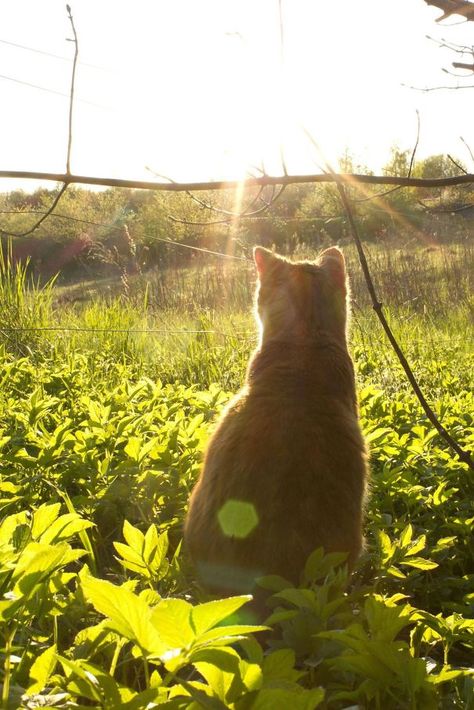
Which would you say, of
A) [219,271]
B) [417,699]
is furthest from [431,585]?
[219,271]

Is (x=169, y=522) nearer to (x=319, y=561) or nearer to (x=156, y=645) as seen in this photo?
(x=319, y=561)

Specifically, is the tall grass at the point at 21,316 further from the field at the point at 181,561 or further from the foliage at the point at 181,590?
the foliage at the point at 181,590

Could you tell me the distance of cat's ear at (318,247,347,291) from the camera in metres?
3.01

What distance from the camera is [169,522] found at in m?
2.14

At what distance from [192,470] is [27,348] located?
10.7ft

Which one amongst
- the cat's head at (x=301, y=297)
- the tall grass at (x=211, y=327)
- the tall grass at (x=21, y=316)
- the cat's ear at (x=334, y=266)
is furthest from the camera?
the tall grass at (x=21, y=316)

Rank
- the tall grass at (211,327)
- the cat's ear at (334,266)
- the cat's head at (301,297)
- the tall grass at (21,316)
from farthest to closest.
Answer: the tall grass at (21,316) < the tall grass at (211,327) < the cat's ear at (334,266) < the cat's head at (301,297)

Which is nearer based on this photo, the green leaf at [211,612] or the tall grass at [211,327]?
the green leaf at [211,612]

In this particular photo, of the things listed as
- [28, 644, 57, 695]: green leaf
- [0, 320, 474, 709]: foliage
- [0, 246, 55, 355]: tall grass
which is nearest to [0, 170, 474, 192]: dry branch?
[0, 320, 474, 709]: foliage

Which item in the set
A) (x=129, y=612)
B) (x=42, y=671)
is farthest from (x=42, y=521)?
(x=129, y=612)

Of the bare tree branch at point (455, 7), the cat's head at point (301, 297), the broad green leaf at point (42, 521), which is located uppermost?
the bare tree branch at point (455, 7)

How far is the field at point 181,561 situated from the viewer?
750 millimetres

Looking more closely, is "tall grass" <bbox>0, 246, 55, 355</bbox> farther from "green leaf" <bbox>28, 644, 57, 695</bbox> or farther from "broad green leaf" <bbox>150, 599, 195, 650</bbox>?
"broad green leaf" <bbox>150, 599, 195, 650</bbox>

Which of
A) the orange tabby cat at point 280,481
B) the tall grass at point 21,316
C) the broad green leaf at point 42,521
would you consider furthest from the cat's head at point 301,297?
the tall grass at point 21,316
